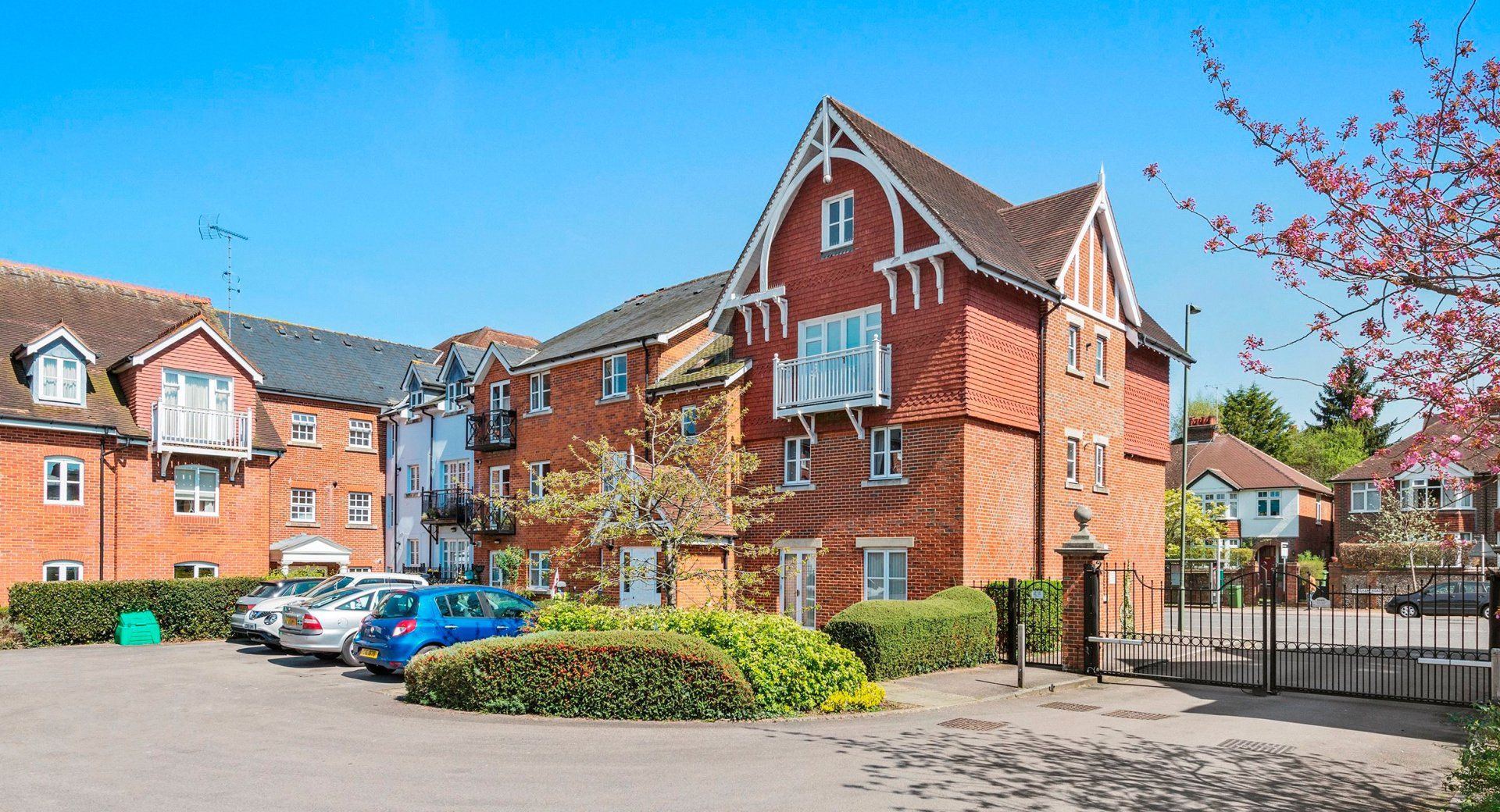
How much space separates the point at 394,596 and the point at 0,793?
8494 mm

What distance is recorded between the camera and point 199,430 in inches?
1224

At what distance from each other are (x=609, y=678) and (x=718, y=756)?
288cm

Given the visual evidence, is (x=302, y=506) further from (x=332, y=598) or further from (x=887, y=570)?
(x=887, y=570)

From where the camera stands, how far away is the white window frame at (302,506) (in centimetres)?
3862

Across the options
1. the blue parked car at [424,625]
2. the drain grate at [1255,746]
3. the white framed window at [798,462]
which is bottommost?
the drain grate at [1255,746]

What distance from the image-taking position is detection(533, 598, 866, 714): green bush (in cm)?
1395

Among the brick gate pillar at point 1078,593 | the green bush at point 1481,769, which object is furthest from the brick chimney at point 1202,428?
the green bush at point 1481,769

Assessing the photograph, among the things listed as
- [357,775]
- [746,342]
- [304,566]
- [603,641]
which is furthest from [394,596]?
[304,566]

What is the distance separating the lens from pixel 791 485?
24531 millimetres

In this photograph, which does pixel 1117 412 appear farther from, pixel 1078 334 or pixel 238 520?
pixel 238 520

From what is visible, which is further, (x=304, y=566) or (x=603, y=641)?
(x=304, y=566)

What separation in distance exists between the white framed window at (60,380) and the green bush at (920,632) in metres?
23.5

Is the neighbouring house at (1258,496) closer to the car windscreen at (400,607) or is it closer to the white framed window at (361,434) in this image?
the white framed window at (361,434)

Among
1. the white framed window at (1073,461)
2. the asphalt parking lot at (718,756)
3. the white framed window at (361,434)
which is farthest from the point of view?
the white framed window at (361,434)
